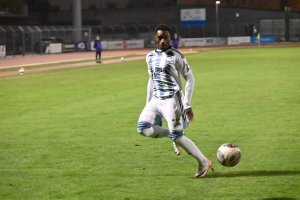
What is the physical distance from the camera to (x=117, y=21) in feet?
284

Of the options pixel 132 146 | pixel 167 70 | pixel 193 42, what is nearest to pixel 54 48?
pixel 193 42

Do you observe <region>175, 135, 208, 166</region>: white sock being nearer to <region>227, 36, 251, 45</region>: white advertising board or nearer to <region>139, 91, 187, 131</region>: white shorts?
<region>139, 91, 187, 131</region>: white shorts

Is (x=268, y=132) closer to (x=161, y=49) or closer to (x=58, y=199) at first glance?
(x=161, y=49)

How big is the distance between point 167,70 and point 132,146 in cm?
302

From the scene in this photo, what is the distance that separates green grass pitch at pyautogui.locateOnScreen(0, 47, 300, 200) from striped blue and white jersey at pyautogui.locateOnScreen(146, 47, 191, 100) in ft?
3.84

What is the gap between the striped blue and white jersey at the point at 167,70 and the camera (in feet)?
26.7

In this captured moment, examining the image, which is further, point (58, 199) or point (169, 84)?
point (169, 84)

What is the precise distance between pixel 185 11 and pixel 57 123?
69.7 meters

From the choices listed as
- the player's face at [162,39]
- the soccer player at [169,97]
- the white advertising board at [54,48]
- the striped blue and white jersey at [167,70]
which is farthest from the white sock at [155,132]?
the white advertising board at [54,48]

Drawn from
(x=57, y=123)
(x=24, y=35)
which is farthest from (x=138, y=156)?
(x=24, y=35)

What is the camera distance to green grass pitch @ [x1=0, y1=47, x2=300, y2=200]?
770 cm

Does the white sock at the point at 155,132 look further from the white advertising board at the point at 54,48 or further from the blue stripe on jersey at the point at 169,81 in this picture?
the white advertising board at the point at 54,48

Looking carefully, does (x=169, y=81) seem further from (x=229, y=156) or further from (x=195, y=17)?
(x=195, y=17)

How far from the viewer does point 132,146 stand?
10891 millimetres
